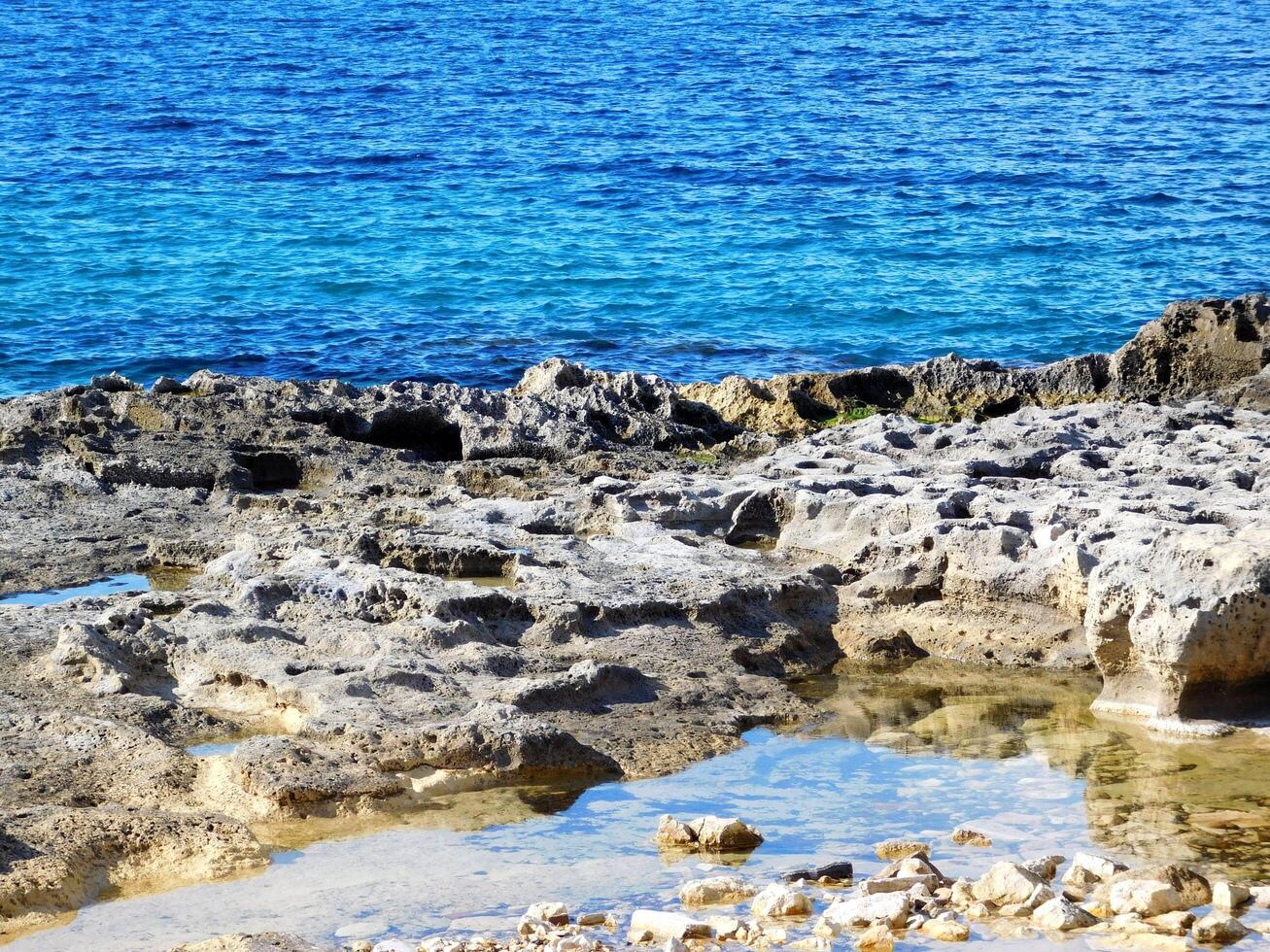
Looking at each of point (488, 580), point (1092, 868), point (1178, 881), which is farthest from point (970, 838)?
point (488, 580)

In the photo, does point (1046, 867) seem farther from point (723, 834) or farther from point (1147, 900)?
point (723, 834)

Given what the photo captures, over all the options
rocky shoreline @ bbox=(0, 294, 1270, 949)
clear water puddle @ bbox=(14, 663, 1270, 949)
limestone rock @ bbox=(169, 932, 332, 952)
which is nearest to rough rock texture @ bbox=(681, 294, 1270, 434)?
rocky shoreline @ bbox=(0, 294, 1270, 949)

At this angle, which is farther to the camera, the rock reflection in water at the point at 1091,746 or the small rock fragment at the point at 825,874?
the rock reflection in water at the point at 1091,746

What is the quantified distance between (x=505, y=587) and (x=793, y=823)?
2.76 metres

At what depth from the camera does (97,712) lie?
646cm

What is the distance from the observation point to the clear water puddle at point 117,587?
8.19m

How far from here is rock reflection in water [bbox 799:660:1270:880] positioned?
5.62 metres

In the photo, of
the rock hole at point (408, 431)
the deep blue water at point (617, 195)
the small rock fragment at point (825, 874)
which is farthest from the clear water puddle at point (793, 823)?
the deep blue water at point (617, 195)

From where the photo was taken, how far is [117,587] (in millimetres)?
8445

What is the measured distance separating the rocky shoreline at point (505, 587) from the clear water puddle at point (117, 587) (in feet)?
0.25

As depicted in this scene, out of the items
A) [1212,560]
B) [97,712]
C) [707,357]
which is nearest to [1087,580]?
[1212,560]

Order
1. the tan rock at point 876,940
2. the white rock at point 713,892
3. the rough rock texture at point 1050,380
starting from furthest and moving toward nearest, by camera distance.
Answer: the rough rock texture at point 1050,380 < the white rock at point 713,892 < the tan rock at point 876,940

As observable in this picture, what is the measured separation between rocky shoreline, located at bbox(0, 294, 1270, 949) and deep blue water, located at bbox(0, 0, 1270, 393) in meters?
5.27

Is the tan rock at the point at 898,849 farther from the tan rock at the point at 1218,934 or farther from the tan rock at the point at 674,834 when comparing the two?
the tan rock at the point at 1218,934
